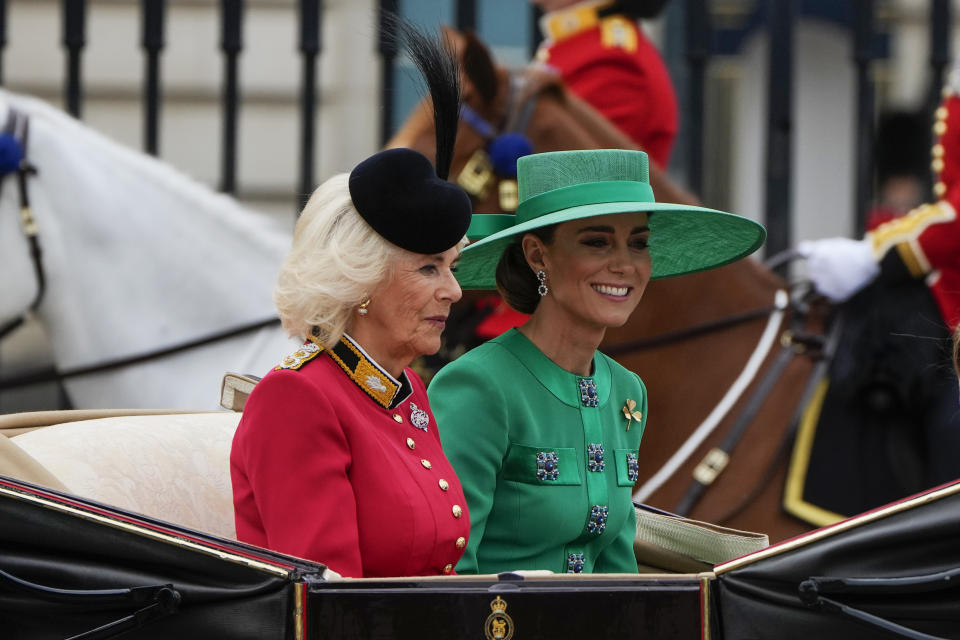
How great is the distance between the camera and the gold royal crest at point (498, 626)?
1.69 meters

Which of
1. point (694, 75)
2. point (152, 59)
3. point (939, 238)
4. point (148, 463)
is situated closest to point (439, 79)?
point (148, 463)

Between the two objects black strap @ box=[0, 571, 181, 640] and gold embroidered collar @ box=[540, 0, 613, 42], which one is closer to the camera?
black strap @ box=[0, 571, 181, 640]

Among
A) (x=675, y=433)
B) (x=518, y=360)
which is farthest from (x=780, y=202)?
(x=518, y=360)

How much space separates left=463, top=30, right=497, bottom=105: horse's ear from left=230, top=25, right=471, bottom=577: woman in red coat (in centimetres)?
204

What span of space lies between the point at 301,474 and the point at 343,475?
6 centimetres

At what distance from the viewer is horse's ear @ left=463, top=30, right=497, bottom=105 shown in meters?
4.09

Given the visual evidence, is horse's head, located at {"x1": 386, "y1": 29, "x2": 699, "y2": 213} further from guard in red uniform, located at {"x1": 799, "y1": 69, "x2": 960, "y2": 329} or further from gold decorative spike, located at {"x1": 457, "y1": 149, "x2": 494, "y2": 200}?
guard in red uniform, located at {"x1": 799, "y1": 69, "x2": 960, "y2": 329}

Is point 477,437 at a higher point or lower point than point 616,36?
lower

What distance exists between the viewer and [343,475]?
6.35ft

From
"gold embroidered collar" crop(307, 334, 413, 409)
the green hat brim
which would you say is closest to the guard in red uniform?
the green hat brim

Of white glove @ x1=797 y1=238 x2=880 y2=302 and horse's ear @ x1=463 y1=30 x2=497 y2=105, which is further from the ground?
horse's ear @ x1=463 y1=30 x2=497 y2=105

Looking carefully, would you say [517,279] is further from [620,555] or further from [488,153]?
[488,153]

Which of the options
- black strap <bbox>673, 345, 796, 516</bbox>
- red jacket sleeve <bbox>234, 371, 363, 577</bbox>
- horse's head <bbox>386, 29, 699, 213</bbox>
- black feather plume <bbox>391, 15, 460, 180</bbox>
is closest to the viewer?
red jacket sleeve <bbox>234, 371, 363, 577</bbox>

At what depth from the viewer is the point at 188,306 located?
4141 millimetres
